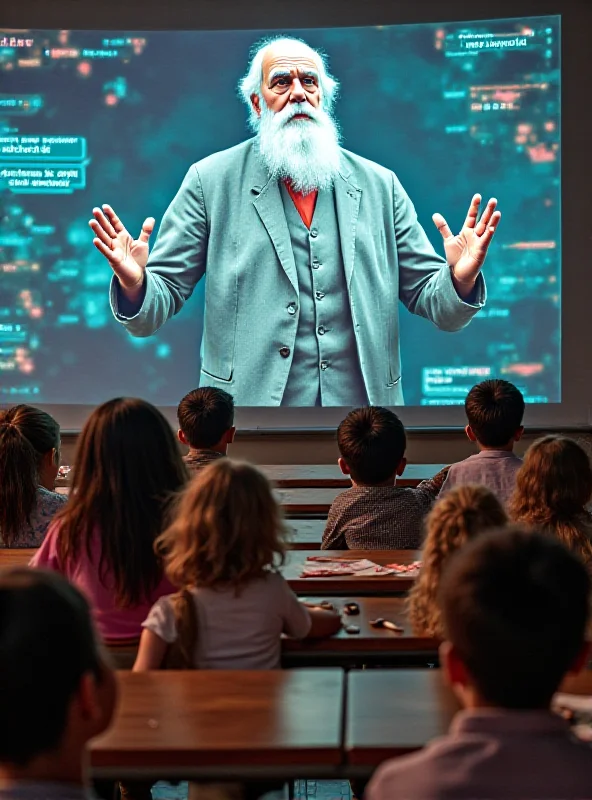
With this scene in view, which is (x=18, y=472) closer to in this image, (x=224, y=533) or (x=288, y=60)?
(x=224, y=533)

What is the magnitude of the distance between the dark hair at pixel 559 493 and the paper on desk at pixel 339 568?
371mm

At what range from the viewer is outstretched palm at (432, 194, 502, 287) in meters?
5.60

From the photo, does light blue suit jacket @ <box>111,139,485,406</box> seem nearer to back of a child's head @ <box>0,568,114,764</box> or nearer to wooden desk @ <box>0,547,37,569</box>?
wooden desk @ <box>0,547,37,569</box>

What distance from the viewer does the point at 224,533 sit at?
2053 mm

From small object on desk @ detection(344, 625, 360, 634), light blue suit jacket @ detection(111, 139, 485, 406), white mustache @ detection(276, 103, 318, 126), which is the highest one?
white mustache @ detection(276, 103, 318, 126)

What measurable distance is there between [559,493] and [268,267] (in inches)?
137

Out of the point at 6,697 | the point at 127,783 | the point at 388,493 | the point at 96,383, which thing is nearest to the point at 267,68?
the point at 96,383

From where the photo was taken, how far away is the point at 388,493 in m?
3.21

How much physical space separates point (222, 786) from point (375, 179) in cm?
439

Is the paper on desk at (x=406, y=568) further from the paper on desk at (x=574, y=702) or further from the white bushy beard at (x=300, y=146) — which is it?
the white bushy beard at (x=300, y=146)

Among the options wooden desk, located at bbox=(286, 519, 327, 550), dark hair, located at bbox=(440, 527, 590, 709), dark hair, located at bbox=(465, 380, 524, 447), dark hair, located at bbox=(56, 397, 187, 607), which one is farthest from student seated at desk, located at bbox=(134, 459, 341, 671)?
dark hair, located at bbox=(465, 380, 524, 447)

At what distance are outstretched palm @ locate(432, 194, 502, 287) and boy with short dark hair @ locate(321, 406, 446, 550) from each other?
2463mm

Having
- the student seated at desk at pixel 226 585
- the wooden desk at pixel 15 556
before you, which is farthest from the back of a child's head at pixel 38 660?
the wooden desk at pixel 15 556

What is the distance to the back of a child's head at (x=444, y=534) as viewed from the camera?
2143 millimetres
